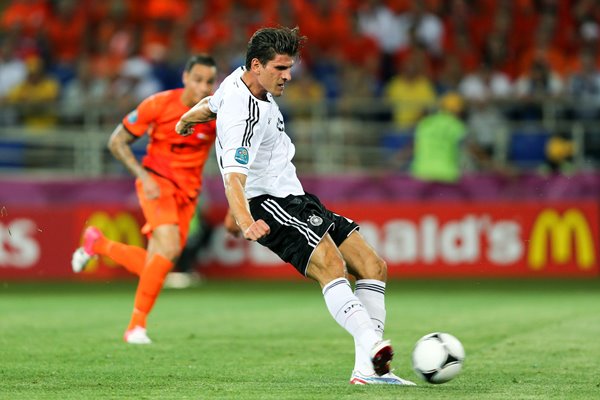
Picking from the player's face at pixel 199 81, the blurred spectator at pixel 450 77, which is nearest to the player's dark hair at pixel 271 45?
the player's face at pixel 199 81

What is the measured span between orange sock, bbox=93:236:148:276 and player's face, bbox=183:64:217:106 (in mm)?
1410

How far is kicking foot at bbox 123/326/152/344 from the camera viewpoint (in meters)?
9.66

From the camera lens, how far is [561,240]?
17.2 m

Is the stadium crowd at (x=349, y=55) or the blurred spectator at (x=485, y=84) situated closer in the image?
the stadium crowd at (x=349, y=55)

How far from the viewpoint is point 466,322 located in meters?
11.5

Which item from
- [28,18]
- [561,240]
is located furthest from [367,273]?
[28,18]

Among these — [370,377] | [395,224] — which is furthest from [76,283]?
[370,377]

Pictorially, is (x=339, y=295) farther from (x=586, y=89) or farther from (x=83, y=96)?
(x=83, y=96)

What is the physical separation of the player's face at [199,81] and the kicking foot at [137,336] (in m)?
1.95

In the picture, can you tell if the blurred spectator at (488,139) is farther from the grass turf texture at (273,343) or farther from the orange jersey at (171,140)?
the orange jersey at (171,140)

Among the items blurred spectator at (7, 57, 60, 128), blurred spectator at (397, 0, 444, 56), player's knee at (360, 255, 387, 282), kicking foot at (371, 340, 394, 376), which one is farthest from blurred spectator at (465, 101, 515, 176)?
kicking foot at (371, 340, 394, 376)

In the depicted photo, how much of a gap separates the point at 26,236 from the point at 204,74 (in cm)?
834

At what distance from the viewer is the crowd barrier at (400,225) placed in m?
17.1

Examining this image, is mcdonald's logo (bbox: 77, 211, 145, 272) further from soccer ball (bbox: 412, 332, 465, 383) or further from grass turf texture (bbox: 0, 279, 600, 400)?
soccer ball (bbox: 412, 332, 465, 383)
